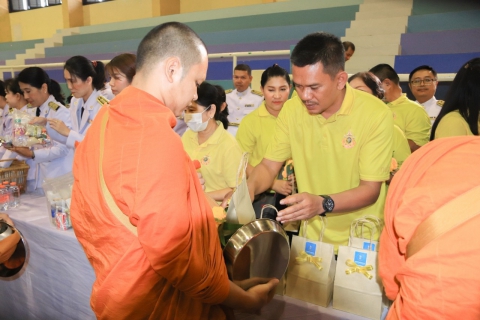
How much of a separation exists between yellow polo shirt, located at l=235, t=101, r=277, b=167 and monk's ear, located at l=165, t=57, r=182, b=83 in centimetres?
164

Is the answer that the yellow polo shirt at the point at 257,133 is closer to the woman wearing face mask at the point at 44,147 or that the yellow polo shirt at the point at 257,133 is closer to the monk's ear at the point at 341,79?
the monk's ear at the point at 341,79

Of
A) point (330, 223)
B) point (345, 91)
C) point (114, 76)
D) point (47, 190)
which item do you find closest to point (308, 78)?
point (345, 91)

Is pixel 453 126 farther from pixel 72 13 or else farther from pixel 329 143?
pixel 72 13

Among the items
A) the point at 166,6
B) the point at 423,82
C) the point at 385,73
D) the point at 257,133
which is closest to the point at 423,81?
the point at 423,82

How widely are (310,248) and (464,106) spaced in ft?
3.46

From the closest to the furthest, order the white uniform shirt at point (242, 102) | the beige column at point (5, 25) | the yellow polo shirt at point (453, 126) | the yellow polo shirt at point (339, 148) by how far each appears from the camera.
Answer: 1. the yellow polo shirt at point (339, 148)
2. the yellow polo shirt at point (453, 126)
3. the white uniform shirt at point (242, 102)
4. the beige column at point (5, 25)

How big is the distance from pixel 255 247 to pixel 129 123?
20.7 inches

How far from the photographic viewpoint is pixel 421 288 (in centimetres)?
61

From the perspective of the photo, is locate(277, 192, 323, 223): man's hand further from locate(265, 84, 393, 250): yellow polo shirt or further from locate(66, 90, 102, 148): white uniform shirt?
locate(66, 90, 102, 148): white uniform shirt

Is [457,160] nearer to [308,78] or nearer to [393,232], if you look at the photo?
[393,232]

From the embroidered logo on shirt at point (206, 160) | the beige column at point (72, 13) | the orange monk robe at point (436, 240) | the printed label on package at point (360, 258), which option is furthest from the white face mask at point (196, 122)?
Result: the beige column at point (72, 13)

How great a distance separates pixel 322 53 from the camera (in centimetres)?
145

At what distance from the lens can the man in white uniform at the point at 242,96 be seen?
17.3 ft

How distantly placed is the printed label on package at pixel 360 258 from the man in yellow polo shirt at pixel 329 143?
22 centimetres
